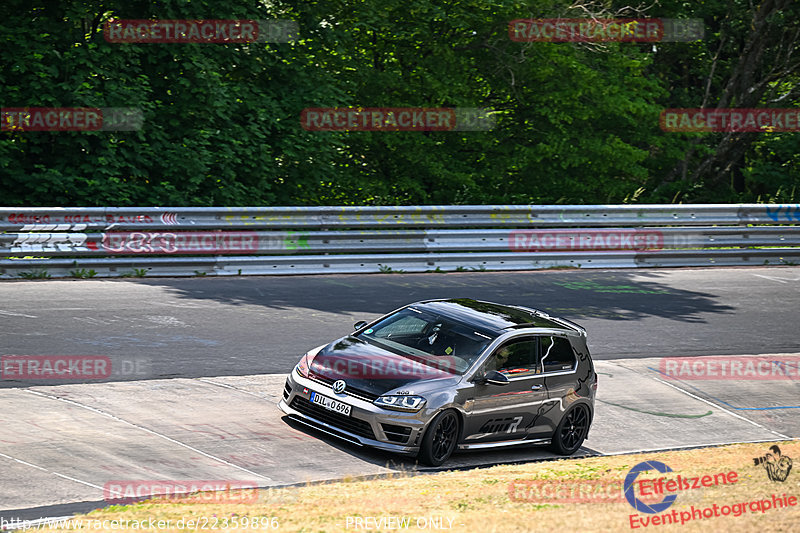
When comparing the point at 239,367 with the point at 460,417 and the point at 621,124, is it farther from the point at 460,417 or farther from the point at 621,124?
the point at 621,124

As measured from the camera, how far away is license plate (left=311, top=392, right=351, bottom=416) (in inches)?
379

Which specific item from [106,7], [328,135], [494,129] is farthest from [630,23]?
[106,7]

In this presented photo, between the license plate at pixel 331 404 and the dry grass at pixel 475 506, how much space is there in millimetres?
960

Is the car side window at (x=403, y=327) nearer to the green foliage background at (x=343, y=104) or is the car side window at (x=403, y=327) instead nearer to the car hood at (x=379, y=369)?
the car hood at (x=379, y=369)

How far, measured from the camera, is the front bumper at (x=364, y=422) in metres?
→ 9.38

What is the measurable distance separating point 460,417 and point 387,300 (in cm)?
621

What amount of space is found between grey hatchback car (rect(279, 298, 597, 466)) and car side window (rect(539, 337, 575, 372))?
1 centimetres

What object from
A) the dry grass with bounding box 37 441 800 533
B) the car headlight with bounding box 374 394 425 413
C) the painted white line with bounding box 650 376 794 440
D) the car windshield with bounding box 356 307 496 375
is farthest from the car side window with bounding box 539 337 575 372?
the painted white line with bounding box 650 376 794 440

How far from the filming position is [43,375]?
424 inches

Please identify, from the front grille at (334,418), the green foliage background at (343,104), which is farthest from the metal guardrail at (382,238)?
the front grille at (334,418)

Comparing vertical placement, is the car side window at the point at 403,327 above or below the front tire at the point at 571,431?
above

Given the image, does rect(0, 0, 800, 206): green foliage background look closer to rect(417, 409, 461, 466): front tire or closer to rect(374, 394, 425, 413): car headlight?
rect(374, 394, 425, 413): car headlight

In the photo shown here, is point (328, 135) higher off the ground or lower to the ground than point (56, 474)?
higher

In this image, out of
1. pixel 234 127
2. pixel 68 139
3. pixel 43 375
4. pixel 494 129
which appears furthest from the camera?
pixel 494 129
